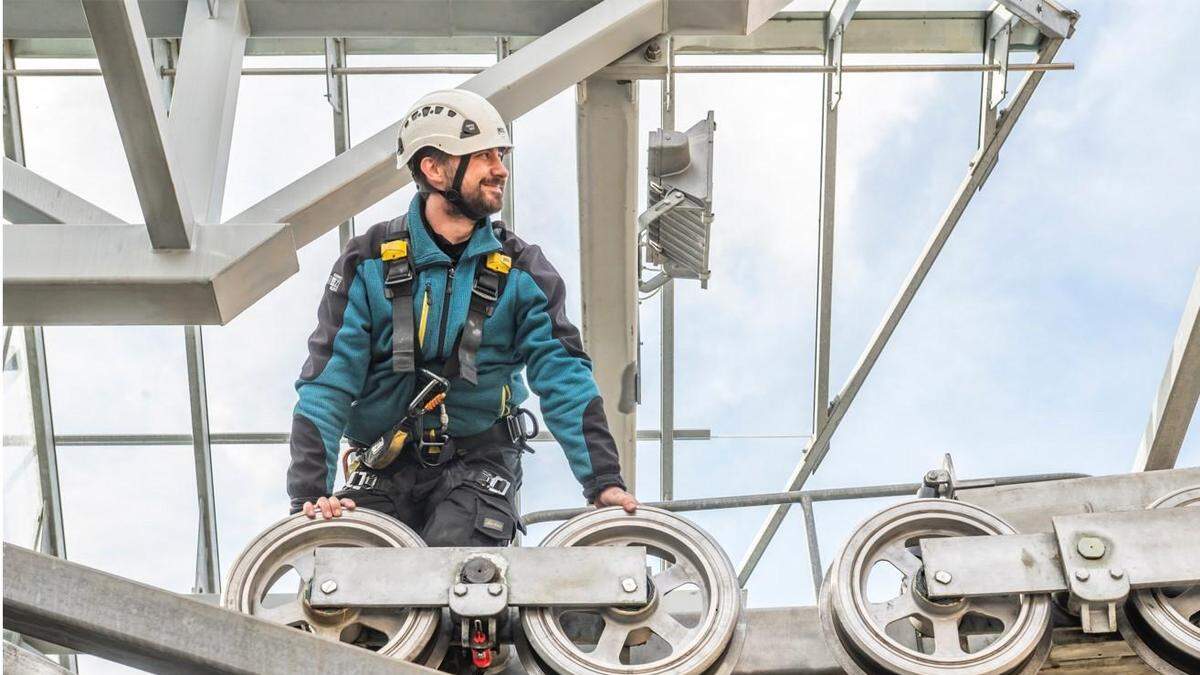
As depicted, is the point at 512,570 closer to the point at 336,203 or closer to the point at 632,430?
the point at 336,203

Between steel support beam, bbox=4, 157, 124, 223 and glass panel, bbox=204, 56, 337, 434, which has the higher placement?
glass panel, bbox=204, 56, 337, 434

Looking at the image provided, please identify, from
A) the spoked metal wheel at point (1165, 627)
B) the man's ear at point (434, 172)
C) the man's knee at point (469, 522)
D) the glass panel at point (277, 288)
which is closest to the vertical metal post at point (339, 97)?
the glass panel at point (277, 288)

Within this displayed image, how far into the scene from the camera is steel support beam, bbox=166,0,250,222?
833 centimetres

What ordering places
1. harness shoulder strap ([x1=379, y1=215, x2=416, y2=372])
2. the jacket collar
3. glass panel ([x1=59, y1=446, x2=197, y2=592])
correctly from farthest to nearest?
1. glass panel ([x1=59, y1=446, x2=197, y2=592])
2. the jacket collar
3. harness shoulder strap ([x1=379, y1=215, x2=416, y2=372])

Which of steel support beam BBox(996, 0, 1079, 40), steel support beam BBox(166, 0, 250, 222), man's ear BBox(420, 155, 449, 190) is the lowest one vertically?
man's ear BBox(420, 155, 449, 190)

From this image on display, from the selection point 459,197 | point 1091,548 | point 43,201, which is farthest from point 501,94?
point 1091,548

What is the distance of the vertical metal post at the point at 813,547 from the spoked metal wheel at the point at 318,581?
4.94ft

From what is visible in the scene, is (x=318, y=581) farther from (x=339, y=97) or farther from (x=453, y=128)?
(x=339, y=97)

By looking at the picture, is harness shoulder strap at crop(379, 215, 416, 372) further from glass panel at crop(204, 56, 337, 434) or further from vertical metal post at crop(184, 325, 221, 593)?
vertical metal post at crop(184, 325, 221, 593)

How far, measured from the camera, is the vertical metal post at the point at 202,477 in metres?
13.2

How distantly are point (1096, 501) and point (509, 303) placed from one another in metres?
2.24

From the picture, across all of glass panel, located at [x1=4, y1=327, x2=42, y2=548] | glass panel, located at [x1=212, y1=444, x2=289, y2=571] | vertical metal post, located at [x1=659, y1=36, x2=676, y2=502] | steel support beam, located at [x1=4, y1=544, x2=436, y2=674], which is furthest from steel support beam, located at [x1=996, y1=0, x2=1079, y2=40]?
steel support beam, located at [x1=4, y1=544, x2=436, y2=674]

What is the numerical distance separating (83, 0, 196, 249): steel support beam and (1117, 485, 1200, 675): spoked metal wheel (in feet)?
12.6

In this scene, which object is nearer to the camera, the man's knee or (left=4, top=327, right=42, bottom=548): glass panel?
the man's knee
